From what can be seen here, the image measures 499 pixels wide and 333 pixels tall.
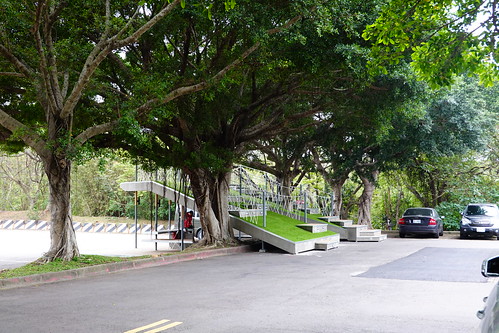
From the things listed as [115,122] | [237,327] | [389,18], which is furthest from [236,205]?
[237,327]

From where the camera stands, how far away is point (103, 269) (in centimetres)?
1255

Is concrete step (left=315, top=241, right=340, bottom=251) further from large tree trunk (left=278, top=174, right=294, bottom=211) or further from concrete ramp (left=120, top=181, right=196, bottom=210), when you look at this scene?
concrete ramp (left=120, top=181, right=196, bottom=210)

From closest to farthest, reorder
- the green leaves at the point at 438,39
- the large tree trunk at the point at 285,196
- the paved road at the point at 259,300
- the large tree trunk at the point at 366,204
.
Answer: the paved road at the point at 259,300 < the green leaves at the point at 438,39 < the large tree trunk at the point at 285,196 < the large tree trunk at the point at 366,204

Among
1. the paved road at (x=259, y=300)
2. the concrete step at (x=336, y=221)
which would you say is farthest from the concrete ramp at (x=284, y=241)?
the concrete step at (x=336, y=221)

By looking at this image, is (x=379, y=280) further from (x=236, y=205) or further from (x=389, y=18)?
(x=236, y=205)

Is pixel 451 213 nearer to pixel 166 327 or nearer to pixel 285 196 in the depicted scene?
pixel 285 196

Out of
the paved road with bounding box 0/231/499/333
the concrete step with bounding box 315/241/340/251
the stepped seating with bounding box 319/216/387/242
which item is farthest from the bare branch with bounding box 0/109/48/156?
the stepped seating with bounding box 319/216/387/242

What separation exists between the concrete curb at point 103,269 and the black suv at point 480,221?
1368 centimetres

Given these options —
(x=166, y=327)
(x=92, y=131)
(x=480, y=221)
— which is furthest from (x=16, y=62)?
(x=480, y=221)

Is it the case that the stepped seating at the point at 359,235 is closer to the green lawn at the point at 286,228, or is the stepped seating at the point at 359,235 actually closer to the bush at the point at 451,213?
the green lawn at the point at 286,228

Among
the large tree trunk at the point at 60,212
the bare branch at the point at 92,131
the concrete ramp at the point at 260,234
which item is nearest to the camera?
the bare branch at the point at 92,131

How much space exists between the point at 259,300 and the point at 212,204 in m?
10.7

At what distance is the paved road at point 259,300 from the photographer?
6793 millimetres

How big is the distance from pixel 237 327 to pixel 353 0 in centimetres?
1017
